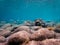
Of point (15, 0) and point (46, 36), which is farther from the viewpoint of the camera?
point (15, 0)

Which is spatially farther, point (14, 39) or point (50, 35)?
point (50, 35)

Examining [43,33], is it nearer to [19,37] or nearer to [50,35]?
[50,35]

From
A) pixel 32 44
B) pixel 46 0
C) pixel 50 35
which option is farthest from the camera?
pixel 46 0

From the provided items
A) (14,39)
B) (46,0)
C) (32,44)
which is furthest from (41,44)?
(46,0)

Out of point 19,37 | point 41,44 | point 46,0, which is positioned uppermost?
point 46,0

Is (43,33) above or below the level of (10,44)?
above

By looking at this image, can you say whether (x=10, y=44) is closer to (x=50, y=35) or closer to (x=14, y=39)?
(x=14, y=39)

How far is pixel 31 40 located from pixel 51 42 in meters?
0.70

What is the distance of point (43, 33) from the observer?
4512 mm

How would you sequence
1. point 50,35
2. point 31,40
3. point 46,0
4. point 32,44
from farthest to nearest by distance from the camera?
1. point 46,0
2. point 50,35
3. point 31,40
4. point 32,44

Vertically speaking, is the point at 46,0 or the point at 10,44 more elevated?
the point at 46,0

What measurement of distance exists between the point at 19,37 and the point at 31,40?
0.52 meters

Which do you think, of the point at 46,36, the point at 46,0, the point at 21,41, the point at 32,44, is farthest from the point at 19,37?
the point at 46,0

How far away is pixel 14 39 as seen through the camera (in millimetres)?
4051
